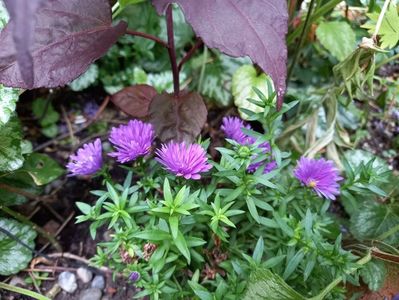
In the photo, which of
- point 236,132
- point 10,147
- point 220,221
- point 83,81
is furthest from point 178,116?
point 83,81

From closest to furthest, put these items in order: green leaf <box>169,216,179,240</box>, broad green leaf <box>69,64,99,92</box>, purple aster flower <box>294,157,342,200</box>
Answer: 1. green leaf <box>169,216,179,240</box>
2. purple aster flower <box>294,157,342,200</box>
3. broad green leaf <box>69,64,99,92</box>

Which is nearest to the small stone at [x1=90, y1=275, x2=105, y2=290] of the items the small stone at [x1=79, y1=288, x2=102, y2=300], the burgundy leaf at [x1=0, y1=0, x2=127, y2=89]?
the small stone at [x1=79, y1=288, x2=102, y2=300]

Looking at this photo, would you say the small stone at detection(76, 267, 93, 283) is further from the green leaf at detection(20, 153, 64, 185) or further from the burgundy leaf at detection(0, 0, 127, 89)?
the burgundy leaf at detection(0, 0, 127, 89)

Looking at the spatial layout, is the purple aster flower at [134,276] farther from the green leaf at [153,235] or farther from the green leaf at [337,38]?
the green leaf at [337,38]

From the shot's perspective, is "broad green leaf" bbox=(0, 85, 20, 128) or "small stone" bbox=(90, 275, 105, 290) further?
"small stone" bbox=(90, 275, 105, 290)

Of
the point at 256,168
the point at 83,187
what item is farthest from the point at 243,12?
the point at 83,187

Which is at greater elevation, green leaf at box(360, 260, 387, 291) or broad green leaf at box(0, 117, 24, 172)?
broad green leaf at box(0, 117, 24, 172)
